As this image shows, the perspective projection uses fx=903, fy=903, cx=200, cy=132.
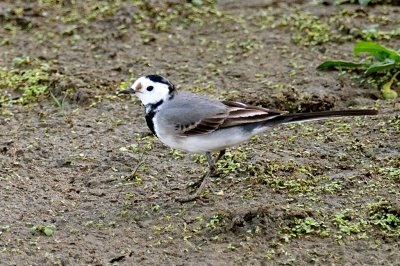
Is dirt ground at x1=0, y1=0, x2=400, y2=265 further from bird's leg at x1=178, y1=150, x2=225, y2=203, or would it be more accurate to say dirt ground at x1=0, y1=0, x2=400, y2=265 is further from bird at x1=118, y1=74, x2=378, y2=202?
bird at x1=118, y1=74, x2=378, y2=202

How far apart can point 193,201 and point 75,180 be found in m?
1.00

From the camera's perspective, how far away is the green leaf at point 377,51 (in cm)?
799

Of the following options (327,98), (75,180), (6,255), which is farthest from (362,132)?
(6,255)

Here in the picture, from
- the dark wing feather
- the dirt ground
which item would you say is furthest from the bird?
the dirt ground

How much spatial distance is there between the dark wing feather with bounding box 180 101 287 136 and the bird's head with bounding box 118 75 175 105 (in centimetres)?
40

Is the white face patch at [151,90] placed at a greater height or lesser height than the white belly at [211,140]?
greater

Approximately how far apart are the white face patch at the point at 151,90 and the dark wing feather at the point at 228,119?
407 millimetres

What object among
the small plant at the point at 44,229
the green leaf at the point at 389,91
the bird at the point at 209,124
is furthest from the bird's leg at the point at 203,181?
the green leaf at the point at 389,91

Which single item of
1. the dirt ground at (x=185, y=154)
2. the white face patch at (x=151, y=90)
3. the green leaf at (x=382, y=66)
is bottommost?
the dirt ground at (x=185, y=154)

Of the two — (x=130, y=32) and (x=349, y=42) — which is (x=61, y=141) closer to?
(x=130, y=32)

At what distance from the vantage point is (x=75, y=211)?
20.5ft

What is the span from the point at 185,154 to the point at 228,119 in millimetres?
992

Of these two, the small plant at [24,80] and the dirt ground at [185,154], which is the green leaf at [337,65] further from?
the small plant at [24,80]

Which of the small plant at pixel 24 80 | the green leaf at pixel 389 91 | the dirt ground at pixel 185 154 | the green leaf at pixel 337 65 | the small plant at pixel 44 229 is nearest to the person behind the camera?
the dirt ground at pixel 185 154
